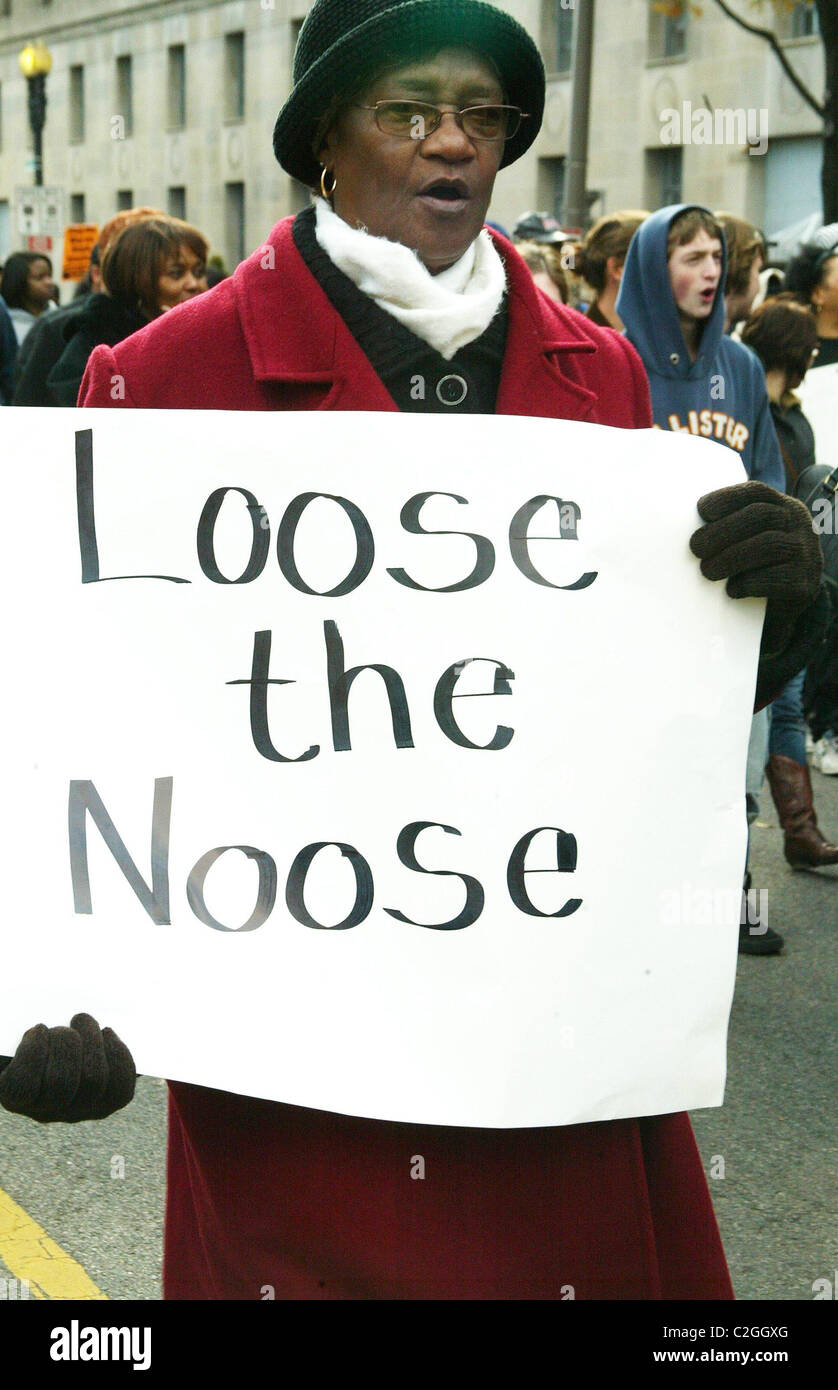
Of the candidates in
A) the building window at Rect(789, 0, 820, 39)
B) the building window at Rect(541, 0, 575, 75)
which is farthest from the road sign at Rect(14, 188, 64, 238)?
the building window at Rect(541, 0, 575, 75)

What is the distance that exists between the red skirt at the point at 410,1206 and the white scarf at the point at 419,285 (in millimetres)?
868

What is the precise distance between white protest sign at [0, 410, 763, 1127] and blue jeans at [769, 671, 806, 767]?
14.2 ft

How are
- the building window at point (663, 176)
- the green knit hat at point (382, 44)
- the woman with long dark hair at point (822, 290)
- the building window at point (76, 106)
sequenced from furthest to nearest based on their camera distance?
the building window at point (76, 106) → the building window at point (663, 176) → the woman with long dark hair at point (822, 290) → the green knit hat at point (382, 44)

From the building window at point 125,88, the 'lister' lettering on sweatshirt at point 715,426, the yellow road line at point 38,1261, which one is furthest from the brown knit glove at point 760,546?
the building window at point 125,88

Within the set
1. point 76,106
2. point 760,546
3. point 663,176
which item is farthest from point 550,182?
point 760,546

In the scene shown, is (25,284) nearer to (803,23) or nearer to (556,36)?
(803,23)

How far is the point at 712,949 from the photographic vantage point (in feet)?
6.53

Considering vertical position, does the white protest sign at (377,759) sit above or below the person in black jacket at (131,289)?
below

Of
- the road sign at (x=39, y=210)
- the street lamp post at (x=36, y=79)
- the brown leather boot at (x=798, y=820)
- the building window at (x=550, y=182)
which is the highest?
the building window at (x=550, y=182)

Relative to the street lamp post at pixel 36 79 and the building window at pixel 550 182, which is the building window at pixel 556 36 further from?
the street lamp post at pixel 36 79

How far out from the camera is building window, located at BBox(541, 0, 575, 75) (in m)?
30.1

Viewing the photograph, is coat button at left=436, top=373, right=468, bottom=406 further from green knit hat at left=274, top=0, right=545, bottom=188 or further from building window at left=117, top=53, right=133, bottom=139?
building window at left=117, top=53, right=133, bottom=139

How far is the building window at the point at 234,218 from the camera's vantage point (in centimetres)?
4000
